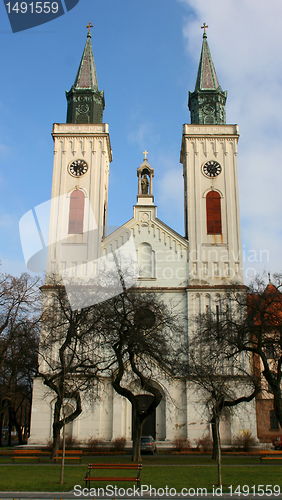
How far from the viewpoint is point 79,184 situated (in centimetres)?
4003

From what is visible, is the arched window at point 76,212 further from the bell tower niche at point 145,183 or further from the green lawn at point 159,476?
the green lawn at point 159,476

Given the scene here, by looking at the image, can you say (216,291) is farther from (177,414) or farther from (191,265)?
(177,414)

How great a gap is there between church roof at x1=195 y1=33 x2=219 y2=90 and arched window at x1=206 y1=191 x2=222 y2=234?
35.4 ft

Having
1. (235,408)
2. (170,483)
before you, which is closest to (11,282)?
(235,408)

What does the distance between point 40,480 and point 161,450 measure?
16346 mm

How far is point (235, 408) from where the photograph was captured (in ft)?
103

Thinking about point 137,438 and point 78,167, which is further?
point 78,167

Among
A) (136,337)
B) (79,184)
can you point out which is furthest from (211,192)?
(136,337)

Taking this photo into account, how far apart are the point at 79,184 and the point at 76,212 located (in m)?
2.52

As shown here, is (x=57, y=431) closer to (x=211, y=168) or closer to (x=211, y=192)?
(x=211, y=192)

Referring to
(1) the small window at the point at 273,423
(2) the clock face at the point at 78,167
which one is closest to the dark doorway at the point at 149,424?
(1) the small window at the point at 273,423

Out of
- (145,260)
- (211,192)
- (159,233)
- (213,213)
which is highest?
(211,192)

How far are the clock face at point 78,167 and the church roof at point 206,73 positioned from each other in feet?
42.0

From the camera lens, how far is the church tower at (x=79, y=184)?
38.0 metres
